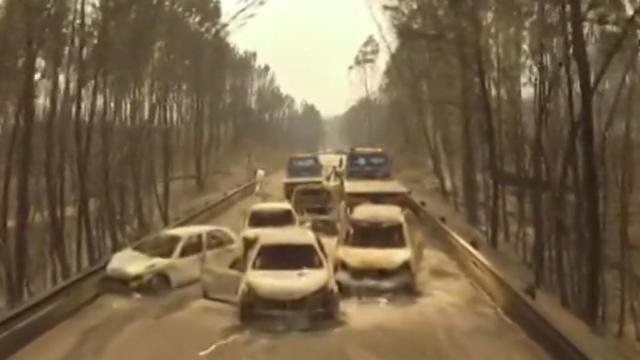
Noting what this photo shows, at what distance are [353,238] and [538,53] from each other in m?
10.5

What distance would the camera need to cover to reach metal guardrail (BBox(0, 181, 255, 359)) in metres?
16.0

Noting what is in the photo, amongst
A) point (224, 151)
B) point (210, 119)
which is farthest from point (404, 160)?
point (224, 151)

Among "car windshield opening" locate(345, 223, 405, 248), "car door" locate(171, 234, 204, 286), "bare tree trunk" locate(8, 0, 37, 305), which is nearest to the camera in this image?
"car door" locate(171, 234, 204, 286)

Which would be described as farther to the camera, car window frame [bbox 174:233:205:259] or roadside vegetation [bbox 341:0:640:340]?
car window frame [bbox 174:233:205:259]

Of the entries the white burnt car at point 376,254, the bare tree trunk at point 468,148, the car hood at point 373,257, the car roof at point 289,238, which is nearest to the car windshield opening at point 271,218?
the white burnt car at point 376,254

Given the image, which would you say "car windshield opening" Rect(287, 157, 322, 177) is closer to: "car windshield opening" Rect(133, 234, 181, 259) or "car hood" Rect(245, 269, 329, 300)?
"car windshield opening" Rect(133, 234, 181, 259)

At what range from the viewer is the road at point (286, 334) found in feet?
53.0

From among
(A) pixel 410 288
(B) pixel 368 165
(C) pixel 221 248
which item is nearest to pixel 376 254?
(A) pixel 410 288

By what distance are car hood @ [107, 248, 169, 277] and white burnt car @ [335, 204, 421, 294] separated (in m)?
4.07

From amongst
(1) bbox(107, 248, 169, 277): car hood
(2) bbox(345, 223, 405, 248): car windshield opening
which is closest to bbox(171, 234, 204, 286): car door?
(1) bbox(107, 248, 169, 277): car hood

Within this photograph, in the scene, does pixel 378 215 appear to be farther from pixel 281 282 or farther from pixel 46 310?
pixel 46 310

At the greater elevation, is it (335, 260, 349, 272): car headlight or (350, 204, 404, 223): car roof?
(350, 204, 404, 223): car roof

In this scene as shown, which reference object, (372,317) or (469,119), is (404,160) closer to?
(469,119)

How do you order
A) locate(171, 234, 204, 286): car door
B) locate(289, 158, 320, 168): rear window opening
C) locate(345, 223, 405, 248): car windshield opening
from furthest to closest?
locate(289, 158, 320, 168): rear window opening, locate(345, 223, 405, 248): car windshield opening, locate(171, 234, 204, 286): car door
